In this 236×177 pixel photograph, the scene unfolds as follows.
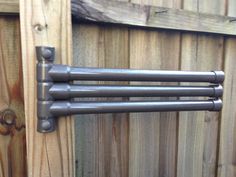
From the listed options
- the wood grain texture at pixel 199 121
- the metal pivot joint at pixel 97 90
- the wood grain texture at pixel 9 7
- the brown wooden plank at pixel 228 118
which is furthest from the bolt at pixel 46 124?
the brown wooden plank at pixel 228 118

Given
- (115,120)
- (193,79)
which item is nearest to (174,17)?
(193,79)

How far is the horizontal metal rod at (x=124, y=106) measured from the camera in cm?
47

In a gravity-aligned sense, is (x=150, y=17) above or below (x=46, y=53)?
above

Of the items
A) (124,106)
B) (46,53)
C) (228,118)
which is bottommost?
(228,118)

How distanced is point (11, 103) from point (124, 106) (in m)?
0.26

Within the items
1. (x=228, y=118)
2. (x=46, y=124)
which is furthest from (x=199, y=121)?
(x=46, y=124)

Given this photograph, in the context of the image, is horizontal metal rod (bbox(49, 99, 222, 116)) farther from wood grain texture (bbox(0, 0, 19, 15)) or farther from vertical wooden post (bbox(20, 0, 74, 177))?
wood grain texture (bbox(0, 0, 19, 15))

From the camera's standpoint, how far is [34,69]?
464 millimetres

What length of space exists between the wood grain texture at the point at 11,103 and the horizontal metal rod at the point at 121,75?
12cm

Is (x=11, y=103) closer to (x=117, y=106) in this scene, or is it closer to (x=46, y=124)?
(x=46, y=124)

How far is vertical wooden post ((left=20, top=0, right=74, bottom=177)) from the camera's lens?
46 cm

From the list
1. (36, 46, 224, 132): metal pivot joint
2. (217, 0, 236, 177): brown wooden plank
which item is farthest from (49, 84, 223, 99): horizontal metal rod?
(217, 0, 236, 177): brown wooden plank

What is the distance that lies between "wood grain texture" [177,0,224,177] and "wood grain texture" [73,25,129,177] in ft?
0.68

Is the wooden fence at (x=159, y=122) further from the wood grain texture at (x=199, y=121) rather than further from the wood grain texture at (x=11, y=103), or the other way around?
the wood grain texture at (x=11, y=103)
